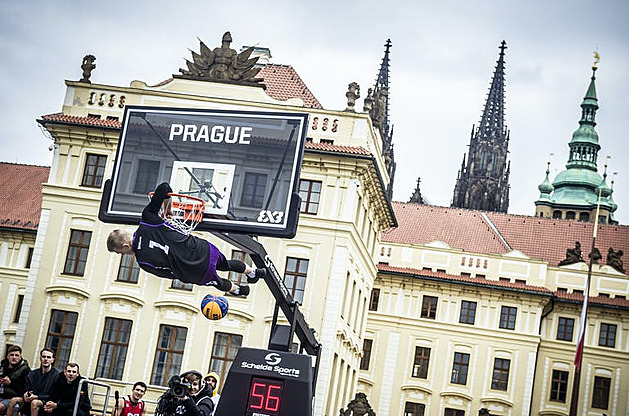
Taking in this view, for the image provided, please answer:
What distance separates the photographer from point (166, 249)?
504 inches

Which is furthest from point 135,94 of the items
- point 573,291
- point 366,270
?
point 573,291

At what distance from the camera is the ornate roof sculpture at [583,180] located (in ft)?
330

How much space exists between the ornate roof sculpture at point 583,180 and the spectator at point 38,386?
9170cm

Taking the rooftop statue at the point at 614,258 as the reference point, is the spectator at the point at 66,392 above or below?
below

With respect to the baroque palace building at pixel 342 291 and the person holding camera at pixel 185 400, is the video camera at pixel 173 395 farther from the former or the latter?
the baroque palace building at pixel 342 291

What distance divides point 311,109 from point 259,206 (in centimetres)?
1980

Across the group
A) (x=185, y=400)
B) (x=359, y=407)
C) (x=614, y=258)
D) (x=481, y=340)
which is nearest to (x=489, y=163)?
(x=614, y=258)

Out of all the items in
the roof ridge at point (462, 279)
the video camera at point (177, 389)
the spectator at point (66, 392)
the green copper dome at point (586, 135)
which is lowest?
the spectator at point (66, 392)

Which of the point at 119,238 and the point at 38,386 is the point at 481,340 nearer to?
the point at 38,386

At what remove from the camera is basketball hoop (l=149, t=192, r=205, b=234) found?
1359 cm

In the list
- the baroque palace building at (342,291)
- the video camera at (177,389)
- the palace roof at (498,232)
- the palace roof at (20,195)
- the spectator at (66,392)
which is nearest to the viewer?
the video camera at (177,389)

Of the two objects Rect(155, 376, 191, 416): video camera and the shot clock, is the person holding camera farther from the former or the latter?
the shot clock

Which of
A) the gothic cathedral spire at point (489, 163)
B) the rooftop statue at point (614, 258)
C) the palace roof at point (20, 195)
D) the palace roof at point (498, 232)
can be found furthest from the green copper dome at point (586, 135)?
the palace roof at point (20, 195)

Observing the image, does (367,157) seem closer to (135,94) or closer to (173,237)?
(135,94)
